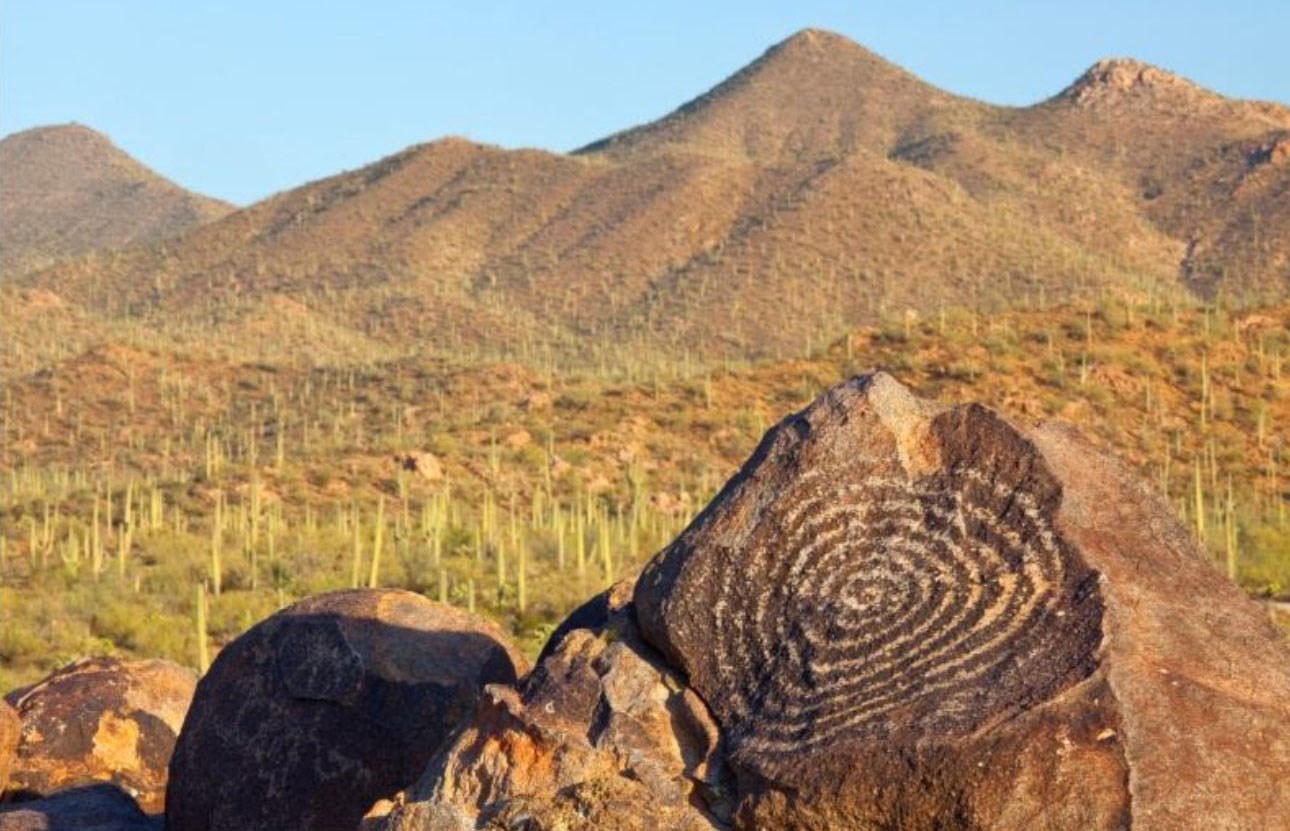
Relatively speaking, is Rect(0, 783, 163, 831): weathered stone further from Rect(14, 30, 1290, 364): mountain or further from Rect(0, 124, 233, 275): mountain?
Rect(0, 124, 233, 275): mountain

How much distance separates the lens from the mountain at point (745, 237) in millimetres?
66812

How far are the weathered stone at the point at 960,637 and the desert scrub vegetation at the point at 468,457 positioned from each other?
13598 millimetres

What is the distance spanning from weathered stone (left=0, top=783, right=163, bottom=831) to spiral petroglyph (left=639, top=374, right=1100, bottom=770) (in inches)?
138

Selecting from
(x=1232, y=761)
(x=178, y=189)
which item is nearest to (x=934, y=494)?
(x=1232, y=761)

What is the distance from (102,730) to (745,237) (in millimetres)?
62578

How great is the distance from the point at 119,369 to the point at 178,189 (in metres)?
74.3

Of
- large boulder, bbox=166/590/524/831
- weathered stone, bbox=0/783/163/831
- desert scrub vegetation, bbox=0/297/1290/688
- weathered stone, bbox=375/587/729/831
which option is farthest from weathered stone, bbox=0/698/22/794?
desert scrub vegetation, bbox=0/297/1290/688

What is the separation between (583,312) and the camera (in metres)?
Answer: 70.9

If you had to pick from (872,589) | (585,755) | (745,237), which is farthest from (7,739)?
(745,237)

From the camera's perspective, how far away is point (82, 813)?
9.91 metres

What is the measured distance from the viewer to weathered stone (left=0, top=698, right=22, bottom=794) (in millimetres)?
10820

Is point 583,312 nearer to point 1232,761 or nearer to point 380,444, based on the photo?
point 380,444

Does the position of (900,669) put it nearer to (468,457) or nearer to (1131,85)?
(468,457)

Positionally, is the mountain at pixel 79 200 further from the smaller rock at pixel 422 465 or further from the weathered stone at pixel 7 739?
the weathered stone at pixel 7 739
